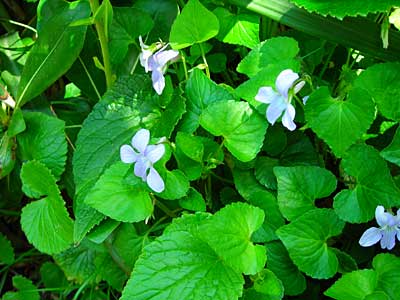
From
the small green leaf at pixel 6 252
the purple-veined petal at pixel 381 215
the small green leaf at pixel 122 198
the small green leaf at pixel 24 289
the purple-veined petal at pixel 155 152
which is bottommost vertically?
the small green leaf at pixel 24 289

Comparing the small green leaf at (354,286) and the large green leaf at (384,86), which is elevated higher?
A: the large green leaf at (384,86)

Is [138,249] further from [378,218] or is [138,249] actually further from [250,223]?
[378,218]

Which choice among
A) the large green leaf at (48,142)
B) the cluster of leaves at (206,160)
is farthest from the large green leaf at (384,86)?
the large green leaf at (48,142)

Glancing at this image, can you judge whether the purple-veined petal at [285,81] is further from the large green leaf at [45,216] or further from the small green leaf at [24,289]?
the small green leaf at [24,289]

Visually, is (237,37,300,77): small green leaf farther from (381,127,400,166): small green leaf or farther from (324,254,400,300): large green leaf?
(324,254,400,300): large green leaf

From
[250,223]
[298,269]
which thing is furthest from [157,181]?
[298,269]

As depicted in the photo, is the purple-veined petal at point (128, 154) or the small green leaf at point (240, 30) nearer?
the purple-veined petal at point (128, 154)

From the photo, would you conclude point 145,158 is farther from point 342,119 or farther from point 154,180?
point 342,119

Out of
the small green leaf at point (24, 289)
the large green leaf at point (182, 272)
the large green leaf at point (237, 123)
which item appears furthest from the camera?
the small green leaf at point (24, 289)

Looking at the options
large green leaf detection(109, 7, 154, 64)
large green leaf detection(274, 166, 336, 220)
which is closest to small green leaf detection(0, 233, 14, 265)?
large green leaf detection(109, 7, 154, 64)
